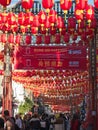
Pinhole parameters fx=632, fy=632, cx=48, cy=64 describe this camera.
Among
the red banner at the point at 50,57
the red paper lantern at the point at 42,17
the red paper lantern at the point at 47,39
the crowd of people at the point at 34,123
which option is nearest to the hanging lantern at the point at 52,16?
the red paper lantern at the point at 42,17

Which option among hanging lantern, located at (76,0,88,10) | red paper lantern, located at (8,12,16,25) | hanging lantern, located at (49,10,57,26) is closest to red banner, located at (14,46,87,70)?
red paper lantern, located at (8,12,16,25)

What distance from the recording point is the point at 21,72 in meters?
38.4

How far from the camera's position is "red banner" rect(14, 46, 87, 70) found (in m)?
29.4

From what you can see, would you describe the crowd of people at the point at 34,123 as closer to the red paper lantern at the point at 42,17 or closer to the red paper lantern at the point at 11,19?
the red paper lantern at the point at 11,19

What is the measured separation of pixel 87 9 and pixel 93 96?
10.8 metres

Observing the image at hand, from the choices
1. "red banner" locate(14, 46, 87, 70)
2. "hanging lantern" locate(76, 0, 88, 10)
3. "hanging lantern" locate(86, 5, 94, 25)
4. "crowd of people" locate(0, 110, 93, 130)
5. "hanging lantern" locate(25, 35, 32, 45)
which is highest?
"hanging lantern" locate(76, 0, 88, 10)

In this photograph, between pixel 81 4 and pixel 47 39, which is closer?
pixel 81 4

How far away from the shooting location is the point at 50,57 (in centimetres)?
2975

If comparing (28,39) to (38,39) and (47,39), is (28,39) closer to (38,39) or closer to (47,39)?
(38,39)

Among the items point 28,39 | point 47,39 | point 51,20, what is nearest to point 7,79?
point 28,39

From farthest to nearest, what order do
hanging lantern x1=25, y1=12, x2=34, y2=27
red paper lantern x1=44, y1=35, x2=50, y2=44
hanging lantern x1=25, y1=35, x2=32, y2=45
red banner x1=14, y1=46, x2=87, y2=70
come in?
red banner x1=14, y1=46, x2=87, y2=70 → hanging lantern x1=25, y1=35, x2=32, y2=45 → red paper lantern x1=44, y1=35, x2=50, y2=44 → hanging lantern x1=25, y1=12, x2=34, y2=27

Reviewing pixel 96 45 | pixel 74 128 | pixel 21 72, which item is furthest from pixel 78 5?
pixel 21 72

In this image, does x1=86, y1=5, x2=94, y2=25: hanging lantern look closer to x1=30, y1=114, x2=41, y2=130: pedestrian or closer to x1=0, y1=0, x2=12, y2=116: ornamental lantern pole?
x1=30, y1=114, x2=41, y2=130: pedestrian

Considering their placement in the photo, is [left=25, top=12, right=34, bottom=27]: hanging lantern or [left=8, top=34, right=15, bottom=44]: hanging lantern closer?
[left=25, top=12, right=34, bottom=27]: hanging lantern
